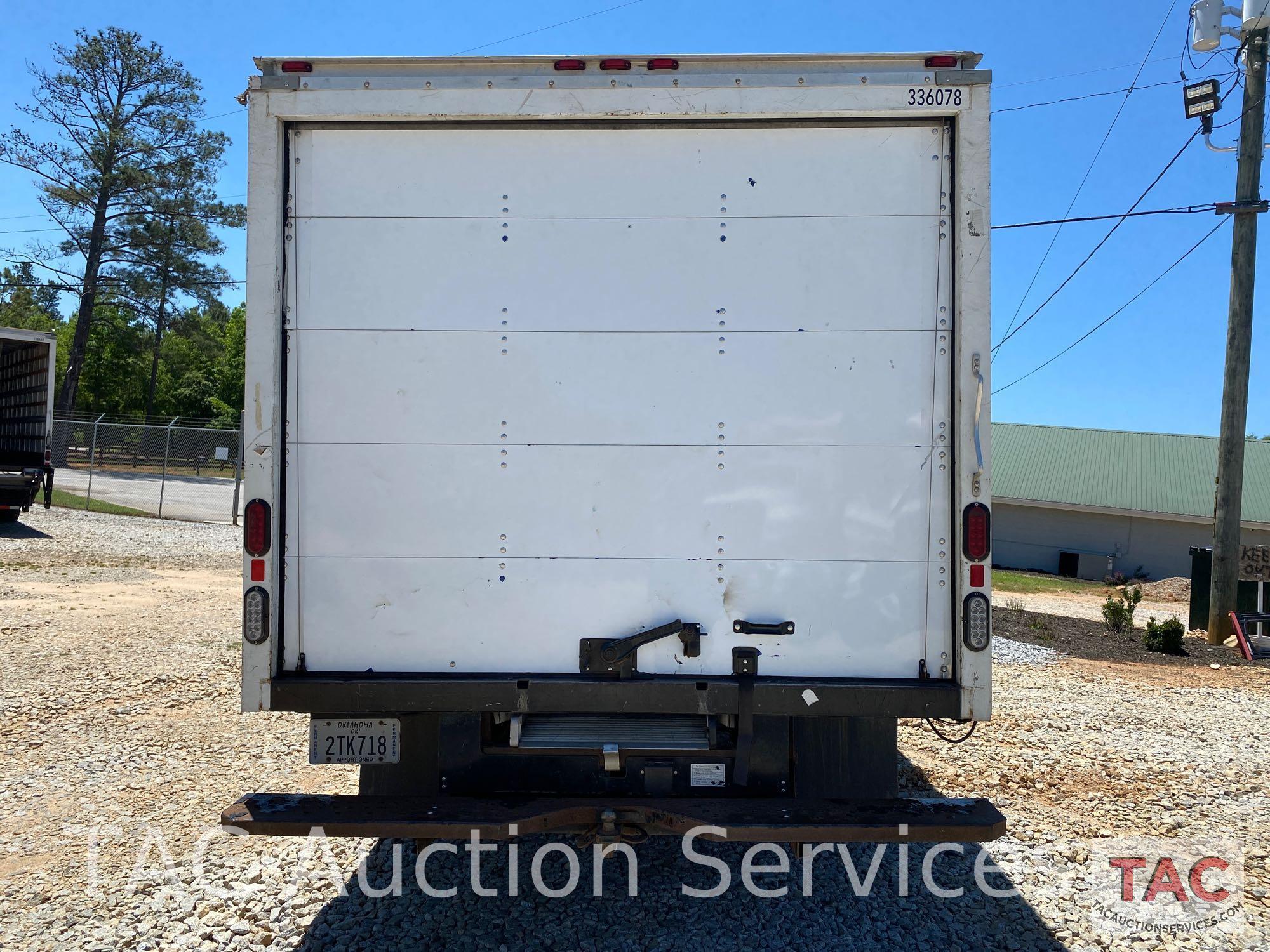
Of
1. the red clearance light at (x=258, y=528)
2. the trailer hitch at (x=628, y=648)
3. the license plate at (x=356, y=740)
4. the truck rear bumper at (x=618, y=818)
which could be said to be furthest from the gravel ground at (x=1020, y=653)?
the red clearance light at (x=258, y=528)

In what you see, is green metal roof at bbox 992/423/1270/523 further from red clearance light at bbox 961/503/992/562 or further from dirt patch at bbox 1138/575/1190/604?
red clearance light at bbox 961/503/992/562

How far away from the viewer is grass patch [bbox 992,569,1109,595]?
70.3 ft

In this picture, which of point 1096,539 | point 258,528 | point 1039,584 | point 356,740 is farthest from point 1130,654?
point 1096,539

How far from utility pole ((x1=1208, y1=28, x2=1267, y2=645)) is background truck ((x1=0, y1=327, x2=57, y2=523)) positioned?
722 inches

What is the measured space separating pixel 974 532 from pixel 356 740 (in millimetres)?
2333

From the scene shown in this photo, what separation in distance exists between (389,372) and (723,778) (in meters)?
1.91

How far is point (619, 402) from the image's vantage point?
3242 millimetres

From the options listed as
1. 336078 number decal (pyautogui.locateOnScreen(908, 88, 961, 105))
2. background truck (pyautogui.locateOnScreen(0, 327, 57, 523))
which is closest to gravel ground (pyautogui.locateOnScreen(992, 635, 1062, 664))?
336078 number decal (pyautogui.locateOnScreen(908, 88, 961, 105))

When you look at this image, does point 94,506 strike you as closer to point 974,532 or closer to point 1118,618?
point 1118,618

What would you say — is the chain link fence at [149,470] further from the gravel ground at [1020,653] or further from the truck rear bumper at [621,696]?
the truck rear bumper at [621,696]

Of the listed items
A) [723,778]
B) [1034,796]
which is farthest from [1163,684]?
[723,778]

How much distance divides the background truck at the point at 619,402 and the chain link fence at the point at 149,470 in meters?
19.3

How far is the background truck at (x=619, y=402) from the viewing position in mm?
3182

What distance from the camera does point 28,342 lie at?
16547 mm
